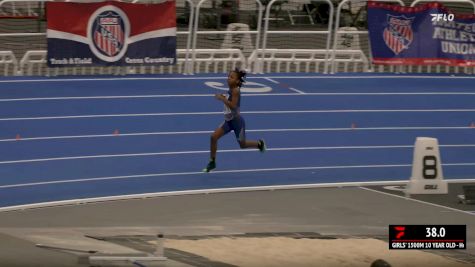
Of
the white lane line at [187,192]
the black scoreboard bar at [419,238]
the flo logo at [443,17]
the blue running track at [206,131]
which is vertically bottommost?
the white lane line at [187,192]

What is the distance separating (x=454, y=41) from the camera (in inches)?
1148

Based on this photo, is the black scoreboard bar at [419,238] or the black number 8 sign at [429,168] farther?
the black number 8 sign at [429,168]

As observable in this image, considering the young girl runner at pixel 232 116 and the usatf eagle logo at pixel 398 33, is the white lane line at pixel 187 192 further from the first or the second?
the usatf eagle logo at pixel 398 33

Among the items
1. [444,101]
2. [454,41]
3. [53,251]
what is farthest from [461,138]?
[53,251]

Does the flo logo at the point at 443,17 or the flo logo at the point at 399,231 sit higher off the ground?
the flo logo at the point at 443,17

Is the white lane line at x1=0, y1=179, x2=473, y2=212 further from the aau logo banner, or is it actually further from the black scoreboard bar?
the aau logo banner

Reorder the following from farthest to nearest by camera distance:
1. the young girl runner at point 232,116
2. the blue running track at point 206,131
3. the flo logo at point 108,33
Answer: the flo logo at point 108,33 → the young girl runner at point 232,116 → the blue running track at point 206,131

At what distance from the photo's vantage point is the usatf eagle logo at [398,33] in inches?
1136

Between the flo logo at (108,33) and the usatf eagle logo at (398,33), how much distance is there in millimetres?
6020

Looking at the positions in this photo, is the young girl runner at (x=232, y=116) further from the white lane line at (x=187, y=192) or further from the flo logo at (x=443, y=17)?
the flo logo at (x=443, y=17)

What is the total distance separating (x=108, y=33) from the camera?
26031mm

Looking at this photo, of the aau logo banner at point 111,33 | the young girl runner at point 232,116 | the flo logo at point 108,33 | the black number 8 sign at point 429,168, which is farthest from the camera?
the flo logo at point 108,33

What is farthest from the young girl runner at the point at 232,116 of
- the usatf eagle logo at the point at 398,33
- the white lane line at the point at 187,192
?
the usatf eagle logo at the point at 398,33

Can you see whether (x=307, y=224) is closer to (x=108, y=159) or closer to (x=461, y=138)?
(x=108, y=159)
